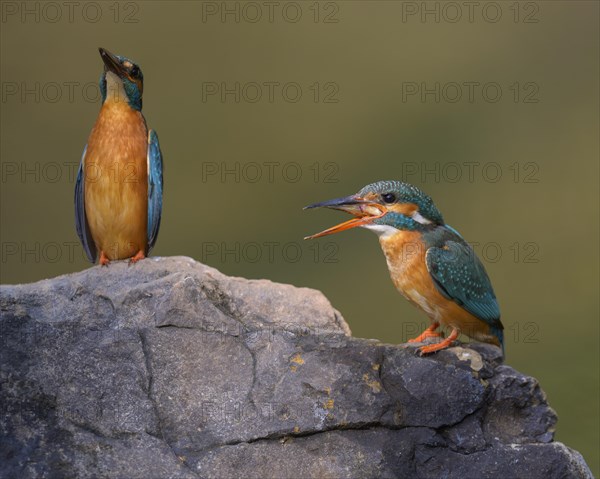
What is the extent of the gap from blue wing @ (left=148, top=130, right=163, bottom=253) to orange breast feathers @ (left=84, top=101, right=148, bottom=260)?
2cm

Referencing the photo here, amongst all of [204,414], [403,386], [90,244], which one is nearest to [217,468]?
[204,414]

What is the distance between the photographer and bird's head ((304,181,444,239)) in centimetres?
420

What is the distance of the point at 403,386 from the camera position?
13.1 feet

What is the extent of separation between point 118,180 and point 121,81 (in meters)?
0.49

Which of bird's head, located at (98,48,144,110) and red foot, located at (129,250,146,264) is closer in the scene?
red foot, located at (129,250,146,264)

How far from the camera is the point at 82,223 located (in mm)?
5172

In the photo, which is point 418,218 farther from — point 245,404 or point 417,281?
point 245,404

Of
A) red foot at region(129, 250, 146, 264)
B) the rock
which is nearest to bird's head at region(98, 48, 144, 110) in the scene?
red foot at region(129, 250, 146, 264)

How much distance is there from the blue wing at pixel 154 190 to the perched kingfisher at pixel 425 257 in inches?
43.2

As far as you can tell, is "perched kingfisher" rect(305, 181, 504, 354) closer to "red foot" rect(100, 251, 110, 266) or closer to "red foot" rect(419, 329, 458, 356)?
"red foot" rect(419, 329, 458, 356)

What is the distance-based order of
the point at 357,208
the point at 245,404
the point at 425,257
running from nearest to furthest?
the point at 245,404, the point at 425,257, the point at 357,208

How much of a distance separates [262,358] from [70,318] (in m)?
0.85

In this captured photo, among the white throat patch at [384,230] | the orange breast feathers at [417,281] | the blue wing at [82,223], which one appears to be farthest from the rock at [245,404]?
the blue wing at [82,223]

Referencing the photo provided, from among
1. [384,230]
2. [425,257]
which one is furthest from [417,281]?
[384,230]
